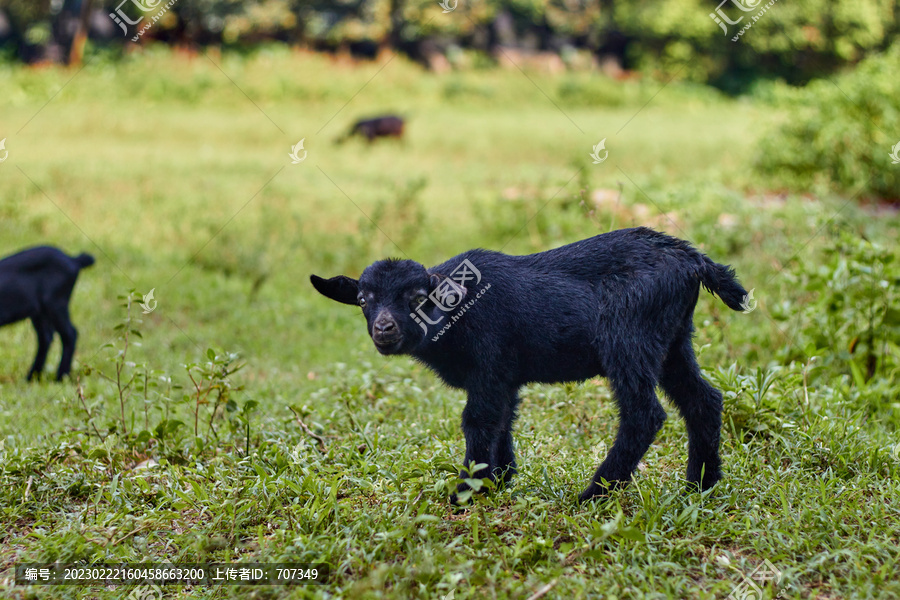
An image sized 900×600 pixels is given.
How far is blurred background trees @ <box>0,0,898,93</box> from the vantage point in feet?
76.4

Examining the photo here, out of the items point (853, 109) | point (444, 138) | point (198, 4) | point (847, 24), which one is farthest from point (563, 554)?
point (847, 24)

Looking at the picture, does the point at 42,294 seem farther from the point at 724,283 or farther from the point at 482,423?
the point at 724,283

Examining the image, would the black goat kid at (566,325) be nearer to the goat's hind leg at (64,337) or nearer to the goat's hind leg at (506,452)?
the goat's hind leg at (506,452)

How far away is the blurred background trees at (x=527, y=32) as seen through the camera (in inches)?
917

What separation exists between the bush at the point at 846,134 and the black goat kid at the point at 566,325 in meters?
8.59

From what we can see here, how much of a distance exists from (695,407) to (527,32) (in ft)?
→ 90.0

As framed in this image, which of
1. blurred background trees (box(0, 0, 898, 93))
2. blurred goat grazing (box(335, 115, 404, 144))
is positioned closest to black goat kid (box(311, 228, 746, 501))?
blurred goat grazing (box(335, 115, 404, 144))

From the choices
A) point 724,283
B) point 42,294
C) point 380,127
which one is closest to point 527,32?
point 380,127

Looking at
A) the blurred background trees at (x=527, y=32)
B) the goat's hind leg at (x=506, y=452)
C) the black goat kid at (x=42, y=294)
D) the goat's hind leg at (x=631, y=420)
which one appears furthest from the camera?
the blurred background trees at (x=527, y=32)

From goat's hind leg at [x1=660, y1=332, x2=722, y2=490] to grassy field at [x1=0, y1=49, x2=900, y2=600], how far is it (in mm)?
114

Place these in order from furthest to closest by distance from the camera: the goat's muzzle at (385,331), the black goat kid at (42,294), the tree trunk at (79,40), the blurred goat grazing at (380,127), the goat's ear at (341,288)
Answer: the tree trunk at (79,40)
the blurred goat grazing at (380,127)
the black goat kid at (42,294)
the goat's ear at (341,288)
the goat's muzzle at (385,331)

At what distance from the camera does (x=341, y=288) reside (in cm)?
405

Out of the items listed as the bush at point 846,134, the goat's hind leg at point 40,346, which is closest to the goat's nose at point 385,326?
the goat's hind leg at point 40,346

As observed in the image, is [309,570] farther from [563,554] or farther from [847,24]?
[847,24]
